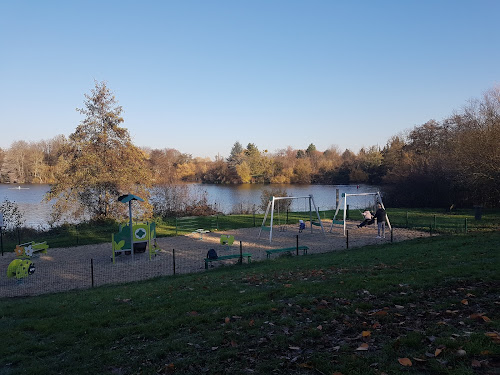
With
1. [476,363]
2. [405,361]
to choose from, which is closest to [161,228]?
[405,361]

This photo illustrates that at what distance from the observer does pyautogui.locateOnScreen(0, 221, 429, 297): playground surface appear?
37.6 ft

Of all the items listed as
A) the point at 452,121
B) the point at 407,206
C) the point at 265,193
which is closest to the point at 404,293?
the point at 265,193

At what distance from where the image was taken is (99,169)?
951 inches

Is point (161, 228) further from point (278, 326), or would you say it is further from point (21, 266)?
point (278, 326)

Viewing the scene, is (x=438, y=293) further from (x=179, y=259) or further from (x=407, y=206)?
(x=407, y=206)

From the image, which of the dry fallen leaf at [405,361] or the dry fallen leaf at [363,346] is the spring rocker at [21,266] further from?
the dry fallen leaf at [405,361]

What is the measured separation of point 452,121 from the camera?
132ft

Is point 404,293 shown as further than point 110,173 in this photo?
No

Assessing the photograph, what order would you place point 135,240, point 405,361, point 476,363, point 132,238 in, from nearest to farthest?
point 476,363, point 405,361, point 132,238, point 135,240

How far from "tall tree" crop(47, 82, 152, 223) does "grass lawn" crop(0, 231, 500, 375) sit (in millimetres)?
16332

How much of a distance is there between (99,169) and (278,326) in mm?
22029

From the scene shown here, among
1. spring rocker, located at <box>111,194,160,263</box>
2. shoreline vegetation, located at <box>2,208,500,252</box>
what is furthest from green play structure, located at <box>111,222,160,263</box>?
shoreline vegetation, located at <box>2,208,500,252</box>

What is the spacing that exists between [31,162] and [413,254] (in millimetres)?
55240

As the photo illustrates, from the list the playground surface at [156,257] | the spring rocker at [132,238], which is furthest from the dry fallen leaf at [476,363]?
the spring rocker at [132,238]
